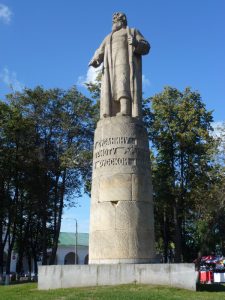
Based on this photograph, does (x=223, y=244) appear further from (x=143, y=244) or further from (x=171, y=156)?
(x=143, y=244)

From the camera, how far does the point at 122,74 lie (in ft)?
43.7

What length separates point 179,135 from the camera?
27.7m

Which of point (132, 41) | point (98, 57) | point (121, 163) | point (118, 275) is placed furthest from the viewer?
point (98, 57)

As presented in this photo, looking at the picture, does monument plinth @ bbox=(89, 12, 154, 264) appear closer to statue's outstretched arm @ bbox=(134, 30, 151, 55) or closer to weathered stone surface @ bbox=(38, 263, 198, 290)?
statue's outstretched arm @ bbox=(134, 30, 151, 55)

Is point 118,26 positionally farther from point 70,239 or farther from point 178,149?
point 70,239

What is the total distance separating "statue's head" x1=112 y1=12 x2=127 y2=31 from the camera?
1395 cm

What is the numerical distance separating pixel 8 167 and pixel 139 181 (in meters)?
17.2

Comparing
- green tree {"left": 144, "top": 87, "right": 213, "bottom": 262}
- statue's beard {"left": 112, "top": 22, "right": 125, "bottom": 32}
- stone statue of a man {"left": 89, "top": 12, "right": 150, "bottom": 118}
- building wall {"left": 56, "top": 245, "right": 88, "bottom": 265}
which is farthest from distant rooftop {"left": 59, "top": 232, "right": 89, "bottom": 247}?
statue's beard {"left": 112, "top": 22, "right": 125, "bottom": 32}

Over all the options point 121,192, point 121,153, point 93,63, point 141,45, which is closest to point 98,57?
point 93,63

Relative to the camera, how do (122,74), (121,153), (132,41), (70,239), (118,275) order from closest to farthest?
(118,275)
(121,153)
(122,74)
(132,41)
(70,239)

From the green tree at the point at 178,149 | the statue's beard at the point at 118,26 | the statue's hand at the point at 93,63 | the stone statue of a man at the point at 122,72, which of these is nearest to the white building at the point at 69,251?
the green tree at the point at 178,149

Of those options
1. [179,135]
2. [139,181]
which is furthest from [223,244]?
[139,181]

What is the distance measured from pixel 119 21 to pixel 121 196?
5.92 metres

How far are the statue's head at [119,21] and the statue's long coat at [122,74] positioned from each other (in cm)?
21
